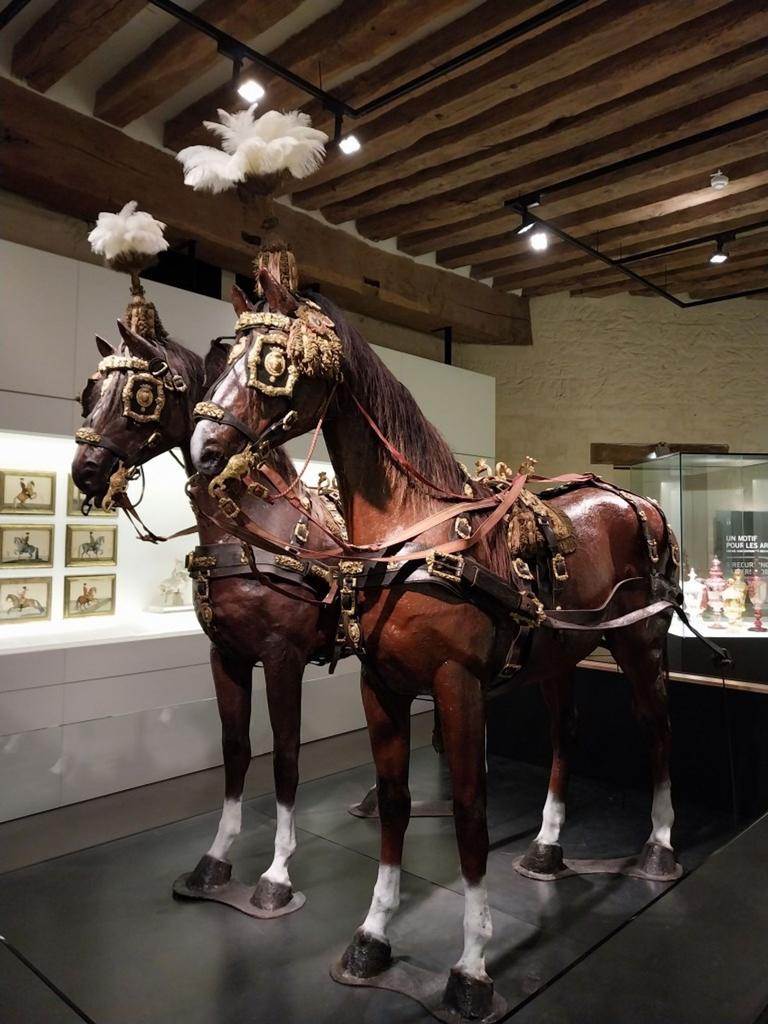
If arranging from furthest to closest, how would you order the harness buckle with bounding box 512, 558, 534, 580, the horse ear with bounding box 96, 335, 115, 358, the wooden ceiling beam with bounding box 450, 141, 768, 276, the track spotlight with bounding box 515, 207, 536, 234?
the track spotlight with bounding box 515, 207, 536, 234
the wooden ceiling beam with bounding box 450, 141, 768, 276
the horse ear with bounding box 96, 335, 115, 358
the harness buckle with bounding box 512, 558, 534, 580

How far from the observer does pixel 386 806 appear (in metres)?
2.03

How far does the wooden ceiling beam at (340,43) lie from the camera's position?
3186 mm

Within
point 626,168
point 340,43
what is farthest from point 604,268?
point 340,43

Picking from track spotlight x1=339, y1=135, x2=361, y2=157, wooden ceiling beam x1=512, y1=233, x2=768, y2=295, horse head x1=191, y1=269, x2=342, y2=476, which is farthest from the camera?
wooden ceiling beam x1=512, y1=233, x2=768, y2=295

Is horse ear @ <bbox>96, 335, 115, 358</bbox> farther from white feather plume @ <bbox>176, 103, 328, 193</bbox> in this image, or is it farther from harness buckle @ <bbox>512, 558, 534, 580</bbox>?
harness buckle @ <bbox>512, 558, 534, 580</bbox>

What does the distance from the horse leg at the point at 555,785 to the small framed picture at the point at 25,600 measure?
2.77 metres

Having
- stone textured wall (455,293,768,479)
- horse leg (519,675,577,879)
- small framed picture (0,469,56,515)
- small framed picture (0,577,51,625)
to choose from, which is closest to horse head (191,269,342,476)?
horse leg (519,675,577,879)

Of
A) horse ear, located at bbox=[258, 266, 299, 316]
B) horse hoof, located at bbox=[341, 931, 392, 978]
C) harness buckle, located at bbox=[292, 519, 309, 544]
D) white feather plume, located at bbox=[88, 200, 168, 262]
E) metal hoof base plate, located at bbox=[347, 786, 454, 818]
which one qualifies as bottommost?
metal hoof base plate, located at bbox=[347, 786, 454, 818]

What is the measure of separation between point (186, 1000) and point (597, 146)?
15.5 ft

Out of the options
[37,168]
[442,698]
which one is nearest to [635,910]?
[442,698]

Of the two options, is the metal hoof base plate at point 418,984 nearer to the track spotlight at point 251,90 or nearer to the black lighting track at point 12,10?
the track spotlight at point 251,90

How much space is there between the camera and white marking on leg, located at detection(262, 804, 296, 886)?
2404 mm

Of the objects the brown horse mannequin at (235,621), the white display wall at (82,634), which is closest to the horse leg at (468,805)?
the brown horse mannequin at (235,621)

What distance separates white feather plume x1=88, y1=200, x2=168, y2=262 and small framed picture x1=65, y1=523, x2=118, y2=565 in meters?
1.89
